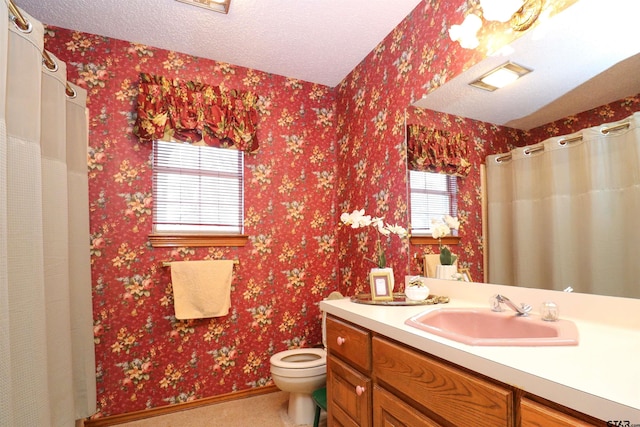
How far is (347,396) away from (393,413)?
0.38m

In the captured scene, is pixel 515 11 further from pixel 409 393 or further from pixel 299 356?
pixel 299 356

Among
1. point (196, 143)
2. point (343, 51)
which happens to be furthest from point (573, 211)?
point (196, 143)

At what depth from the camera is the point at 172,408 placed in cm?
231

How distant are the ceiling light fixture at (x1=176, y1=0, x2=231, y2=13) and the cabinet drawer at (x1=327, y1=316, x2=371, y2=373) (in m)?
1.87

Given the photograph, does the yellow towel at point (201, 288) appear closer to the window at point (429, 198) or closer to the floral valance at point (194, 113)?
the floral valance at point (194, 113)

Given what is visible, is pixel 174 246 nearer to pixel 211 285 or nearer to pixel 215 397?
pixel 211 285

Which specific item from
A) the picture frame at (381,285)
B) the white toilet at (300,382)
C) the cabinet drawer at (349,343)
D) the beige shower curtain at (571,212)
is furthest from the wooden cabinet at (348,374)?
the beige shower curtain at (571,212)

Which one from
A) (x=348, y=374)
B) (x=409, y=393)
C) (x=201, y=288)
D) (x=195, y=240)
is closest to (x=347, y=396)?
(x=348, y=374)

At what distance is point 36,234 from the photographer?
1.31 meters

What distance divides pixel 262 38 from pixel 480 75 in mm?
1451

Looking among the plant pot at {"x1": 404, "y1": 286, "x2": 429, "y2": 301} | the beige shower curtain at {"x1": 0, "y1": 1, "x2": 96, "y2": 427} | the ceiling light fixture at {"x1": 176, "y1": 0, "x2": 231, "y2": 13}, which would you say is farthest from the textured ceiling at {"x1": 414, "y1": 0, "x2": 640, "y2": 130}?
the beige shower curtain at {"x1": 0, "y1": 1, "x2": 96, "y2": 427}

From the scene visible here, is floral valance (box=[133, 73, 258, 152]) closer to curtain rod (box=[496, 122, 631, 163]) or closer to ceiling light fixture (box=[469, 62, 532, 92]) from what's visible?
ceiling light fixture (box=[469, 62, 532, 92])

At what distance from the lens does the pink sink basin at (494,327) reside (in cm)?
91

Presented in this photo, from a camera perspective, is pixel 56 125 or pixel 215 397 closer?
pixel 56 125
